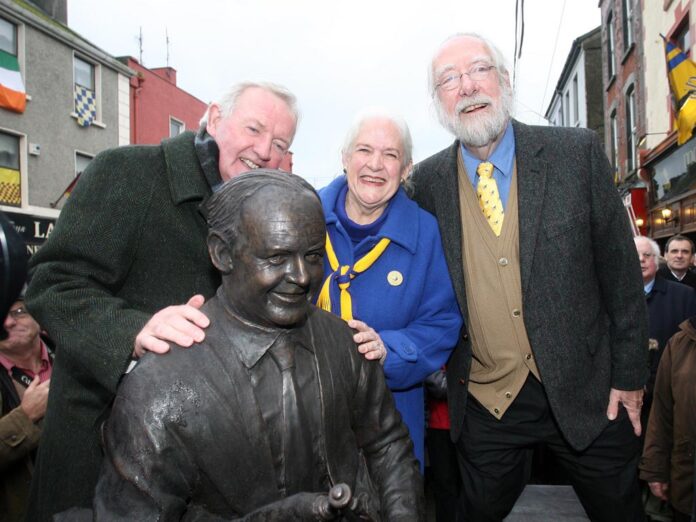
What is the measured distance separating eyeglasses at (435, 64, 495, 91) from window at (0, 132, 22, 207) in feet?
42.2

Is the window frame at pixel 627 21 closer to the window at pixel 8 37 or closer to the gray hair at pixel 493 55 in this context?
the gray hair at pixel 493 55

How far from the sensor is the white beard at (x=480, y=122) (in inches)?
99.3

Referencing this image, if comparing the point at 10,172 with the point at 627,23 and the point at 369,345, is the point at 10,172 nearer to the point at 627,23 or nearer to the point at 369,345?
the point at 369,345

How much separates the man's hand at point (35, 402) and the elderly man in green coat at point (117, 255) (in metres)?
1.13

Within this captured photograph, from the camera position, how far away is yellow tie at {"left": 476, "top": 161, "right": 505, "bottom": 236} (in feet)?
8.37

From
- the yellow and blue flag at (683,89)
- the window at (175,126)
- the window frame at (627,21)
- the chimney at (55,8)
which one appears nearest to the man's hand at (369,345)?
the yellow and blue flag at (683,89)

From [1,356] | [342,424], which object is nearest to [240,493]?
[342,424]

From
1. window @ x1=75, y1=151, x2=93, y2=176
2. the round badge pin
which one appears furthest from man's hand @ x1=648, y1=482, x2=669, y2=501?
window @ x1=75, y1=151, x2=93, y2=176

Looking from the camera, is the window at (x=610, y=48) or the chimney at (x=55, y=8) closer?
the chimney at (x=55, y=8)

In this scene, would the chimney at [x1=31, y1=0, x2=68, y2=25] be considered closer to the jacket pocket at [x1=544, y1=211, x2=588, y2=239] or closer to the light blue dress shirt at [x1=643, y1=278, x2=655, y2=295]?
the light blue dress shirt at [x1=643, y1=278, x2=655, y2=295]

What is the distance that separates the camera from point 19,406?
2969 mm

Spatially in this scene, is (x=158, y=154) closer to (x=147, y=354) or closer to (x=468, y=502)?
(x=147, y=354)

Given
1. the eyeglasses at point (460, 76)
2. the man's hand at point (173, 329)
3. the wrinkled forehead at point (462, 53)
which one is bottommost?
the man's hand at point (173, 329)

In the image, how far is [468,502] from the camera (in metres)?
2.65
